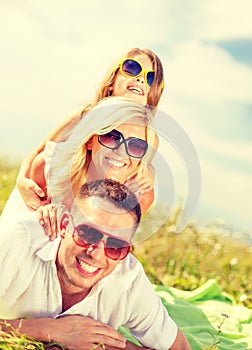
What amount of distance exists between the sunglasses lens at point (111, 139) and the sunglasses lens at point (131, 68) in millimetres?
199

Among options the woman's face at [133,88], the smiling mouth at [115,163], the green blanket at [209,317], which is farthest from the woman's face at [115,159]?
the green blanket at [209,317]

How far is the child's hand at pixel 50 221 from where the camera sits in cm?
196

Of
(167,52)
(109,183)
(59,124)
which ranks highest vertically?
(167,52)

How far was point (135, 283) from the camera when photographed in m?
2.06

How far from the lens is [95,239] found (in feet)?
6.35

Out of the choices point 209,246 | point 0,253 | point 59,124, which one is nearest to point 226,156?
point 209,246

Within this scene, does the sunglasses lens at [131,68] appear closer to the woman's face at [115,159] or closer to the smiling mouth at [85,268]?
the woman's face at [115,159]

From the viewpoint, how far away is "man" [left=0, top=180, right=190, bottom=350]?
193 cm

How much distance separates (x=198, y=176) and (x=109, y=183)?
259 mm

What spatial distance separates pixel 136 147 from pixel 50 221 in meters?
0.30

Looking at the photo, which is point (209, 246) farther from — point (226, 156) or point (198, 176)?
point (198, 176)

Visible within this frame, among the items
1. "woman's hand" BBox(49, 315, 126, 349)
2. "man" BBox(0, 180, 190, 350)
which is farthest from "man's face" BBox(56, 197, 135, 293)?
"woman's hand" BBox(49, 315, 126, 349)

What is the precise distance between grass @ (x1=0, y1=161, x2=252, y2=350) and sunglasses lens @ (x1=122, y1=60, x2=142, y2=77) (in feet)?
3.34

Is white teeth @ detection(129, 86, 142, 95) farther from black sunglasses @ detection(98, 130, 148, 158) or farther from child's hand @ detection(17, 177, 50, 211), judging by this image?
child's hand @ detection(17, 177, 50, 211)
